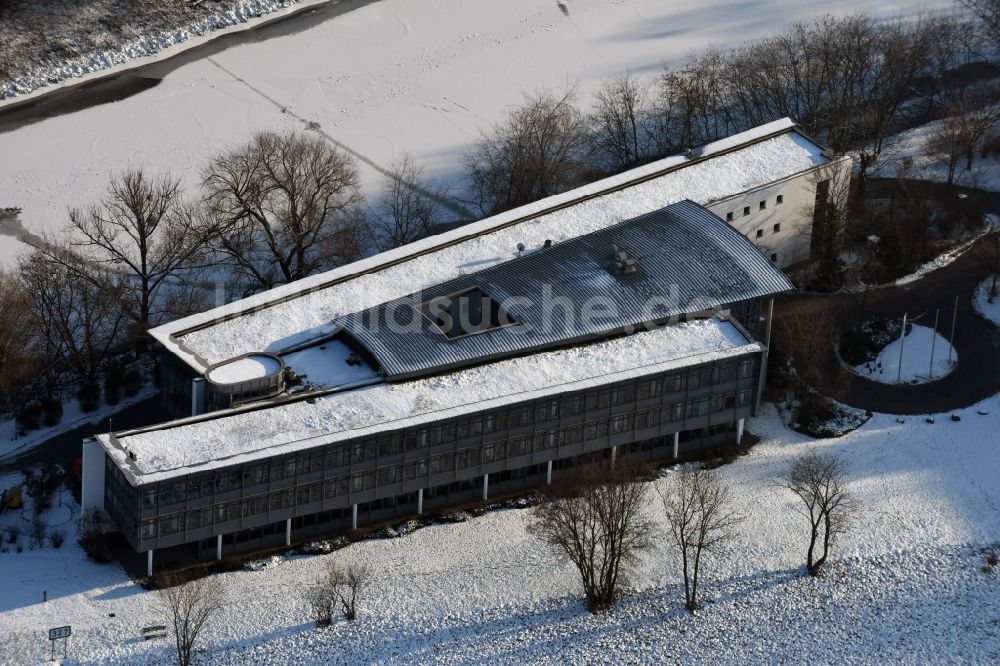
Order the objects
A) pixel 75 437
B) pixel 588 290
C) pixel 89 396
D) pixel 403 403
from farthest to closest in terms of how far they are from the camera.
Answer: pixel 89 396 → pixel 75 437 → pixel 588 290 → pixel 403 403

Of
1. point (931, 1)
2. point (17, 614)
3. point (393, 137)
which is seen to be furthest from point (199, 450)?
point (931, 1)

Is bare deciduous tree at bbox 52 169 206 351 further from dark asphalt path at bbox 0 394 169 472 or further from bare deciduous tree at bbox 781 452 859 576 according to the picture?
bare deciduous tree at bbox 781 452 859 576

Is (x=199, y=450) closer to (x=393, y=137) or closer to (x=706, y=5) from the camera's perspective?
(x=393, y=137)

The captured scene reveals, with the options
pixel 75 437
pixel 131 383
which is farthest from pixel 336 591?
pixel 131 383

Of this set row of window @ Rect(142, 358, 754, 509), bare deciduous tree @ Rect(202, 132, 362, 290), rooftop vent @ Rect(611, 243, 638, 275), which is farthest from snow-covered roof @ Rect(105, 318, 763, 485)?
bare deciduous tree @ Rect(202, 132, 362, 290)

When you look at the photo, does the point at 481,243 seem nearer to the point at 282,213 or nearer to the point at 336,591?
the point at 282,213

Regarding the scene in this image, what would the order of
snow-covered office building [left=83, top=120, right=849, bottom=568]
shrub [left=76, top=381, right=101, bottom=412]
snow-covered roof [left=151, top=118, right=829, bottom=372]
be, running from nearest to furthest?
1. snow-covered office building [left=83, top=120, right=849, bottom=568]
2. snow-covered roof [left=151, top=118, right=829, bottom=372]
3. shrub [left=76, top=381, right=101, bottom=412]

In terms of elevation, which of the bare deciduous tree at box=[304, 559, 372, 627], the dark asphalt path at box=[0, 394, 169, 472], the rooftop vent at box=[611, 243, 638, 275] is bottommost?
the bare deciduous tree at box=[304, 559, 372, 627]
